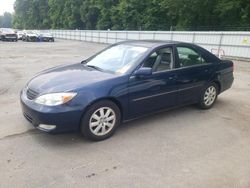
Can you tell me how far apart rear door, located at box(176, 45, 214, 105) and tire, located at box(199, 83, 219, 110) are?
0.52 feet

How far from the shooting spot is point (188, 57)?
213 inches

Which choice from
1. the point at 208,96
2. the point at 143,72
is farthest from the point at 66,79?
the point at 208,96

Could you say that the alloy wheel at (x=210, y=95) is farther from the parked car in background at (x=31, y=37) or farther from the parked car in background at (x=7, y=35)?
the parked car in background at (x=31, y=37)

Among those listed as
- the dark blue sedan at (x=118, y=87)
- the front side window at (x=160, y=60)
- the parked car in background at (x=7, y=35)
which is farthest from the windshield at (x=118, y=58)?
the parked car in background at (x=7, y=35)

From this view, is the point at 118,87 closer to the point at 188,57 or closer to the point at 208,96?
the point at 188,57

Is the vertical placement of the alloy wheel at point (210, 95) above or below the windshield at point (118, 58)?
below

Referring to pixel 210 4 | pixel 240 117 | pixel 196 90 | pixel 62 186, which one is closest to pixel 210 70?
pixel 196 90

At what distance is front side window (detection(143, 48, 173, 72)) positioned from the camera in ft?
15.6

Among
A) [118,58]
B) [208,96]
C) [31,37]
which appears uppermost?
[118,58]

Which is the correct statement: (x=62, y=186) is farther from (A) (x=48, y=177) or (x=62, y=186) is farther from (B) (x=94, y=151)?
(B) (x=94, y=151)

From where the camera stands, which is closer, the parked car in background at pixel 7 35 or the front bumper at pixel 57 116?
the front bumper at pixel 57 116

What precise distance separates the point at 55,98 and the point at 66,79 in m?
0.51

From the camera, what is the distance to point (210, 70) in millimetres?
5730

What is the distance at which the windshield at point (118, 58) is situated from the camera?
15.2 ft
